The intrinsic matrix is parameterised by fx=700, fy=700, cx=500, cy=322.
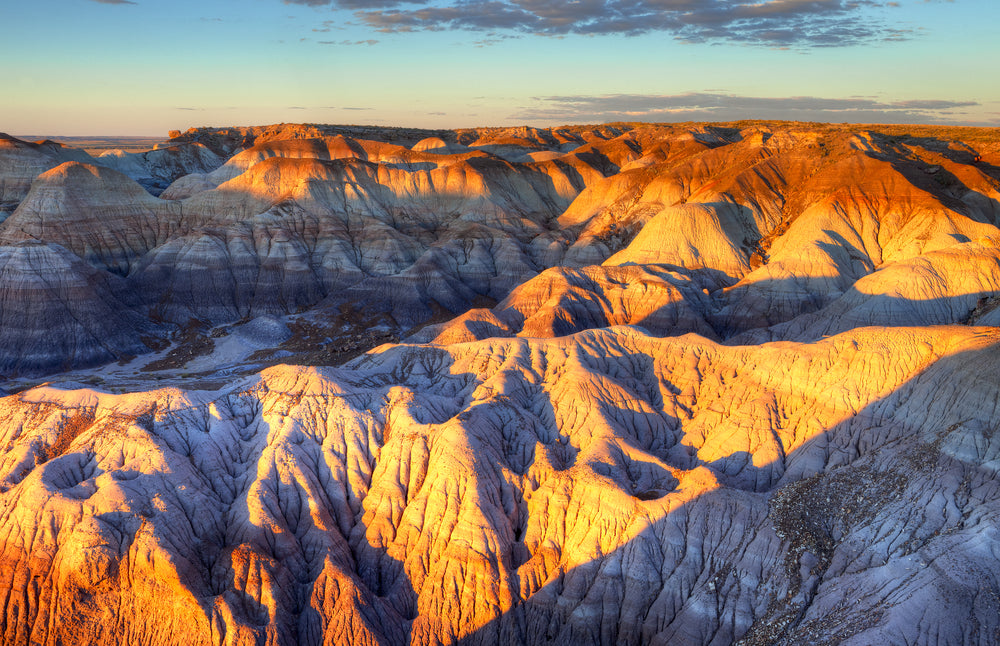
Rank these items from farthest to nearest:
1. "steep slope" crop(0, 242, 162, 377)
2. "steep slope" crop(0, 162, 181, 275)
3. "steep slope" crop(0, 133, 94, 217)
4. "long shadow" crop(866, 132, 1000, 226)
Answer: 1. "steep slope" crop(0, 133, 94, 217)
2. "steep slope" crop(0, 162, 181, 275)
3. "long shadow" crop(866, 132, 1000, 226)
4. "steep slope" crop(0, 242, 162, 377)

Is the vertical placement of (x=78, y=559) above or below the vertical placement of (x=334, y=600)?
above

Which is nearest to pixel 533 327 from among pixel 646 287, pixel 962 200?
pixel 646 287

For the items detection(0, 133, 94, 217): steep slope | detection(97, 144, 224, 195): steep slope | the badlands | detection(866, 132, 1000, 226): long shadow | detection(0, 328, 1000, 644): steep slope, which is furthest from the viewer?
detection(97, 144, 224, 195): steep slope

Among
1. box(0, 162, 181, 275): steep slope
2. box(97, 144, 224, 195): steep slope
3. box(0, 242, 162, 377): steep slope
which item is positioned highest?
box(97, 144, 224, 195): steep slope

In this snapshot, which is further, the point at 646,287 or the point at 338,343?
the point at 338,343

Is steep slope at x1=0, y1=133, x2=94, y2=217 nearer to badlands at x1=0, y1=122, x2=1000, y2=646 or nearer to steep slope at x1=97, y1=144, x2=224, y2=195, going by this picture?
steep slope at x1=97, y1=144, x2=224, y2=195

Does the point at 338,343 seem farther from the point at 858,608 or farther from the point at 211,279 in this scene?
the point at 858,608

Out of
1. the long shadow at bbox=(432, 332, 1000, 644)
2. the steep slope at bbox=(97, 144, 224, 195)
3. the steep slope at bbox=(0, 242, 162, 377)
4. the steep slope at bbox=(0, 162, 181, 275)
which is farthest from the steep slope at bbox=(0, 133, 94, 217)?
the long shadow at bbox=(432, 332, 1000, 644)

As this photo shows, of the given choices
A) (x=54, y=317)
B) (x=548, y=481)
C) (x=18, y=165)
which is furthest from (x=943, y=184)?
(x=18, y=165)
